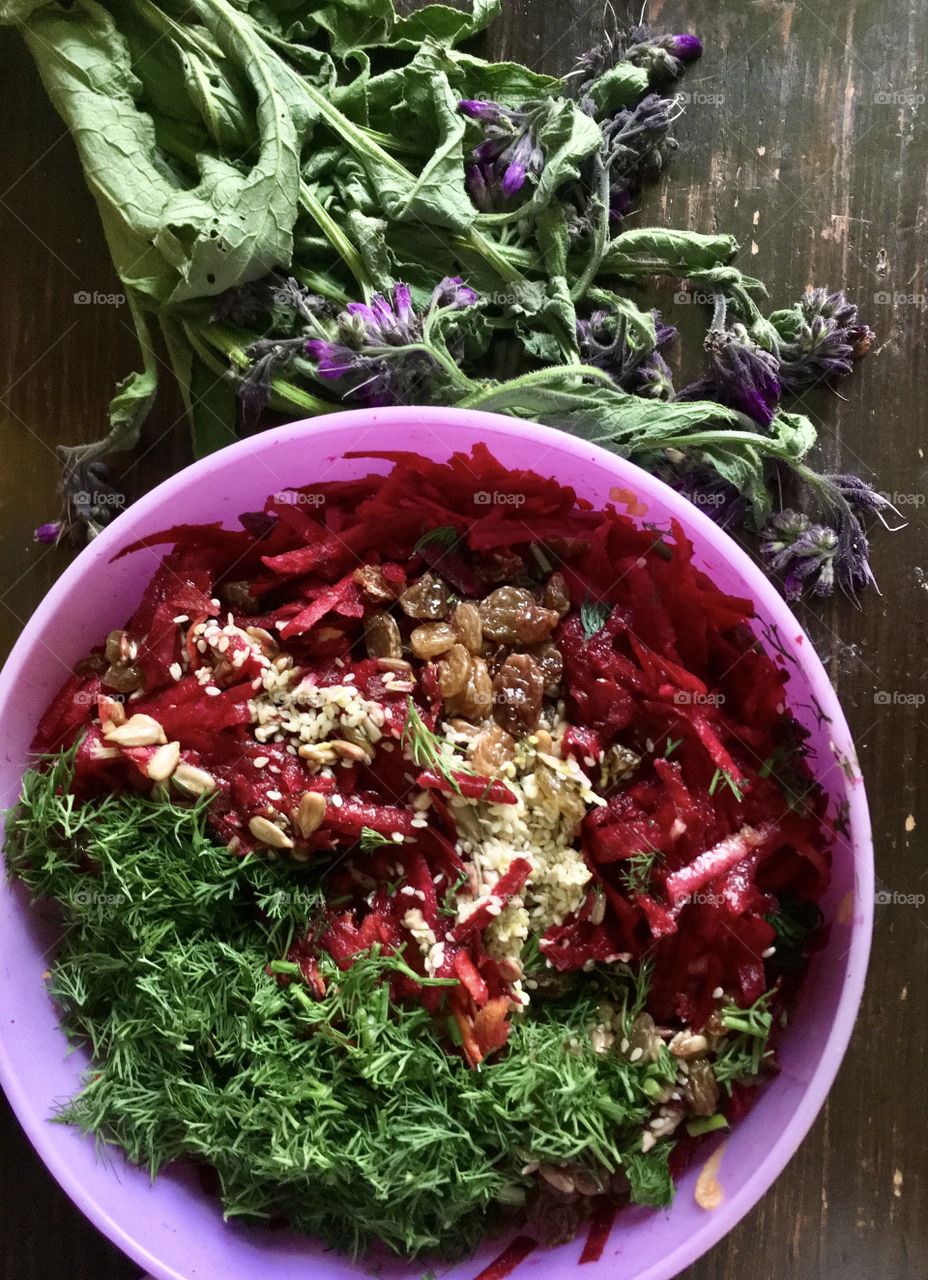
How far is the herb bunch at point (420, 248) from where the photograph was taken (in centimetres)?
131

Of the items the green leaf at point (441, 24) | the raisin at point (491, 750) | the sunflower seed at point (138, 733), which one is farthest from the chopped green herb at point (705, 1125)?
the green leaf at point (441, 24)

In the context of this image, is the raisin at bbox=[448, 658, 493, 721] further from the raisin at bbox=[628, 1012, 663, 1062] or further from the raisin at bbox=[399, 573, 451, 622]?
the raisin at bbox=[628, 1012, 663, 1062]

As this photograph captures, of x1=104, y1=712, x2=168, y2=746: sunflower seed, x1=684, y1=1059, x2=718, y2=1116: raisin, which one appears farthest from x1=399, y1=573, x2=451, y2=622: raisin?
x1=684, y1=1059, x2=718, y2=1116: raisin

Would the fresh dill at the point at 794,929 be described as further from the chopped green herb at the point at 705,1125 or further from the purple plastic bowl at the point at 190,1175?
the chopped green herb at the point at 705,1125

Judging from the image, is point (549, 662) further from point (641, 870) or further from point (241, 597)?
point (241, 597)

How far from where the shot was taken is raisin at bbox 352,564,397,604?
1299mm

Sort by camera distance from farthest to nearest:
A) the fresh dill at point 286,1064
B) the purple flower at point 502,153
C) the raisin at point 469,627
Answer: the purple flower at point 502,153 → the raisin at point 469,627 → the fresh dill at point 286,1064

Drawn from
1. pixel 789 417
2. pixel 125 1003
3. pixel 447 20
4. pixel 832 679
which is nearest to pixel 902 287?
pixel 789 417

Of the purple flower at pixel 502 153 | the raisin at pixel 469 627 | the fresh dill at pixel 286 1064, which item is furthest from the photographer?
the purple flower at pixel 502 153

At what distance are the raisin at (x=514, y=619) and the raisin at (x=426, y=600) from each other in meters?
0.05


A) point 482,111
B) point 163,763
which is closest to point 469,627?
point 163,763

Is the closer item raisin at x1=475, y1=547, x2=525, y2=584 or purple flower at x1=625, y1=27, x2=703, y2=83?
raisin at x1=475, y1=547, x2=525, y2=584

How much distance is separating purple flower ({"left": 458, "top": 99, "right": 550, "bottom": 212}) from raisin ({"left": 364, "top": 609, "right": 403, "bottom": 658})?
2.07 ft

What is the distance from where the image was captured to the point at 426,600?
1304mm
